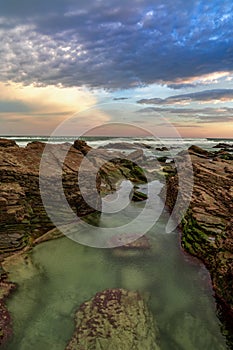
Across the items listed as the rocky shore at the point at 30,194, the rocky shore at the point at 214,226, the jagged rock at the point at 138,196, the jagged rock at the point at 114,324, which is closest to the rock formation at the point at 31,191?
the rocky shore at the point at 30,194

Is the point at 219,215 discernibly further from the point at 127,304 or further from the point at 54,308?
the point at 54,308

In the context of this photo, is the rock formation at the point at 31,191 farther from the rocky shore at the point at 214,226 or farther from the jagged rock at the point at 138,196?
the rocky shore at the point at 214,226

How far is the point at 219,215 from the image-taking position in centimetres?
1129

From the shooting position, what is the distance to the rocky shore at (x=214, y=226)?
7.41 meters

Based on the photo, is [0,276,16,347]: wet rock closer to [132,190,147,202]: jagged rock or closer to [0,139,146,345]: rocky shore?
[0,139,146,345]: rocky shore

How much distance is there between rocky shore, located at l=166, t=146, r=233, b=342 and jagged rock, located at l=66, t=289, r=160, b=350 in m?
1.90

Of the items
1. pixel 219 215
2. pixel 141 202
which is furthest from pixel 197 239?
pixel 141 202

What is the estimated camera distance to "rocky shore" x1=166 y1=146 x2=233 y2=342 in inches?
292

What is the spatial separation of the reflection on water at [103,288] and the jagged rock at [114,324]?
0.23 m

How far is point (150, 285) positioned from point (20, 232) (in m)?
5.10

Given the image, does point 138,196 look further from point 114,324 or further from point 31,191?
point 114,324

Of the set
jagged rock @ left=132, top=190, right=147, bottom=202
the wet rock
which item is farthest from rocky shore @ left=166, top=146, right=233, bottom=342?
the wet rock

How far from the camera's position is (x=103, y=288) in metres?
7.87

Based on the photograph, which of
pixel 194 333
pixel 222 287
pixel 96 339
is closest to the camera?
pixel 96 339
